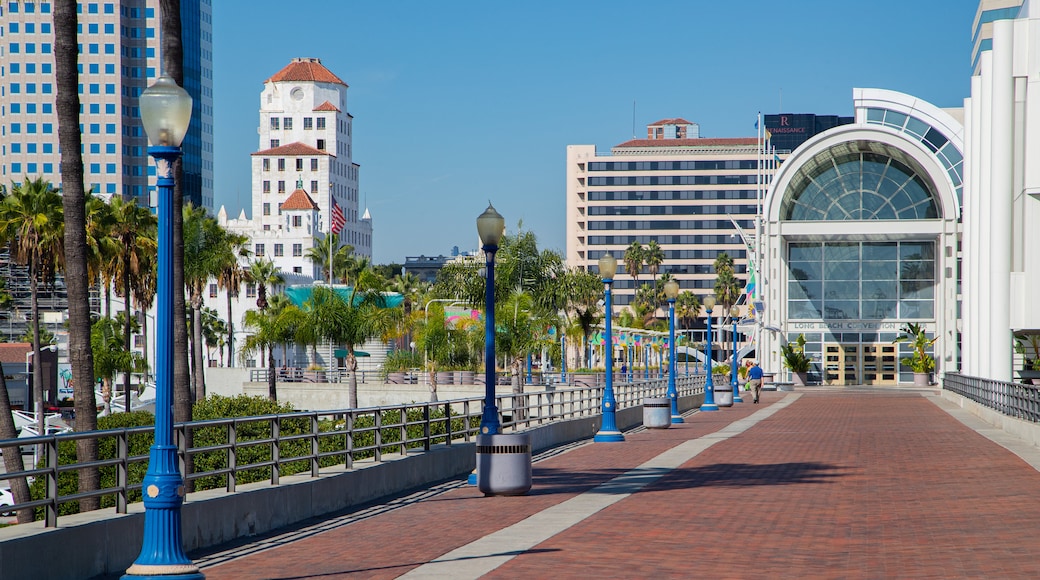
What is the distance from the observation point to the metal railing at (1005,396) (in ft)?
81.8

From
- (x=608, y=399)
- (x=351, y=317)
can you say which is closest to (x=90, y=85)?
(x=351, y=317)

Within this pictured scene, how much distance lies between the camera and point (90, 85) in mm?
155875

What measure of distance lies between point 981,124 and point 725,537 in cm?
3007

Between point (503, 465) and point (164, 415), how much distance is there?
26.4ft

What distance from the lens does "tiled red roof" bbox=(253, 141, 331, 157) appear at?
165125 mm

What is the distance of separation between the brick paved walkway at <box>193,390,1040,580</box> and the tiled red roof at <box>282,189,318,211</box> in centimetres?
12784

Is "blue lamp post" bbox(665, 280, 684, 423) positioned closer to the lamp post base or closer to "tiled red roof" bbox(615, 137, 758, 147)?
the lamp post base

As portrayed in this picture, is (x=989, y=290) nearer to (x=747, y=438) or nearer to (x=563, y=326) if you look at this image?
(x=747, y=438)

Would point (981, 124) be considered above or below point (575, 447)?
above

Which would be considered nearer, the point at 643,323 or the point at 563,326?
the point at 563,326

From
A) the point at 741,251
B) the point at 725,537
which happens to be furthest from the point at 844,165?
the point at 741,251

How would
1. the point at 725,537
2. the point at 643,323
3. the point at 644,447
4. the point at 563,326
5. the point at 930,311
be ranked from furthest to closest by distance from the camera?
the point at 643,323 < the point at 930,311 < the point at 563,326 < the point at 644,447 < the point at 725,537

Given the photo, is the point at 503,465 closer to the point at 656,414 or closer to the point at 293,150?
the point at 656,414

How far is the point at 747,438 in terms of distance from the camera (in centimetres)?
2759
